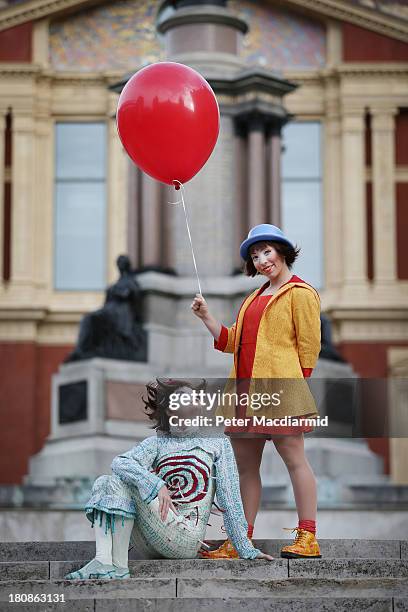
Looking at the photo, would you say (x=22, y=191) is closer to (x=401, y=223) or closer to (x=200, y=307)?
(x=401, y=223)

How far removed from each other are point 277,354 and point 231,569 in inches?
36.0

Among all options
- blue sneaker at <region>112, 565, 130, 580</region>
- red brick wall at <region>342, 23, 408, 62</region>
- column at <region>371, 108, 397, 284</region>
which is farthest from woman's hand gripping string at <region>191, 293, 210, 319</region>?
red brick wall at <region>342, 23, 408, 62</region>

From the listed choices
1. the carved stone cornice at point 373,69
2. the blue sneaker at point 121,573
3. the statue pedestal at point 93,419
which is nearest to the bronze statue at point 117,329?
the statue pedestal at point 93,419

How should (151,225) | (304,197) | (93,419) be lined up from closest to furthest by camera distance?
1. (93,419)
2. (151,225)
3. (304,197)

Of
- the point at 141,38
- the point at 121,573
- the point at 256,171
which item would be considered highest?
the point at 141,38

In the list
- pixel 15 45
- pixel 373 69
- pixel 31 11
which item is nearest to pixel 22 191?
pixel 15 45

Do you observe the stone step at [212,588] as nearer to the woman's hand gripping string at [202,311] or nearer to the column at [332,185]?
the woman's hand gripping string at [202,311]

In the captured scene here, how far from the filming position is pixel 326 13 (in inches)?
1192

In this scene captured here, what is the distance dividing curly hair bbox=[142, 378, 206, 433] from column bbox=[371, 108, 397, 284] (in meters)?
23.3

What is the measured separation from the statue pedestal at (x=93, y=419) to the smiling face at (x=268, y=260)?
20.9 ft

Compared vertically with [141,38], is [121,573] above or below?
below

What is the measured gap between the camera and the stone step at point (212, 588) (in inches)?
213

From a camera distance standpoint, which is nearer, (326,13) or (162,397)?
(162,397)

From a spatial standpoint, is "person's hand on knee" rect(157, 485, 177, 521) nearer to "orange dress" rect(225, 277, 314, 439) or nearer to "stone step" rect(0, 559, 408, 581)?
"stone step" rect(0, 559, 408, 581)
